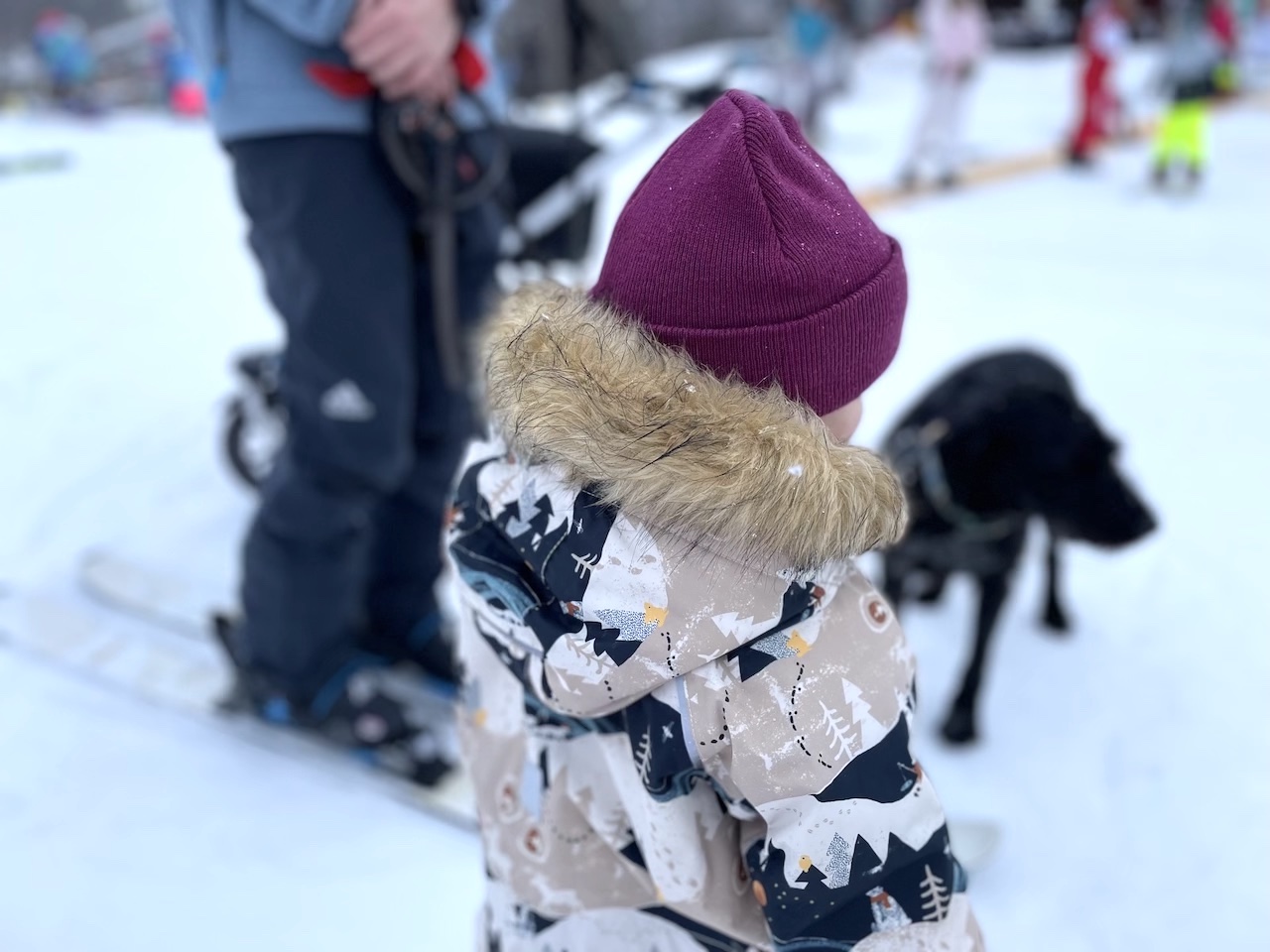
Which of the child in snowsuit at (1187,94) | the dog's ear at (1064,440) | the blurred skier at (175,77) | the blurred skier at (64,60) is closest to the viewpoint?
the dog's ear at (1064,440)

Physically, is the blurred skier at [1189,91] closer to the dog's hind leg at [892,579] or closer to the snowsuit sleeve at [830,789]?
the dog's hind leg at [892,579]

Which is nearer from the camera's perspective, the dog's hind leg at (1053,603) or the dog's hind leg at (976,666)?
the dog's hind leg at (976,666)

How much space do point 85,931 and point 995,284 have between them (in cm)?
399

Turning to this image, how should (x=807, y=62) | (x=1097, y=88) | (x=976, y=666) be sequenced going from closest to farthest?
(x=976, y=666) < (x=1097, y=88) < (x=807, y=62)

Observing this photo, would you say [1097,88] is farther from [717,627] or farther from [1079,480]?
[717,627]

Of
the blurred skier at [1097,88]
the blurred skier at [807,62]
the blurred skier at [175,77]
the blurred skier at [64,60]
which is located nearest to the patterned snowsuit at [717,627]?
the blurred skier at [1097,88]

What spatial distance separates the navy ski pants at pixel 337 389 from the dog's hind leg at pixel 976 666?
40.2 inches

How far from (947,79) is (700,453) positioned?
603 cm

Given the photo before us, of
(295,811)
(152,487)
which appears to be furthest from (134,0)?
(295,811)

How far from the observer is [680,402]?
69cm

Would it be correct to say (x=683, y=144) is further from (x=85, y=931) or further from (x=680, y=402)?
(x=85, y=931)

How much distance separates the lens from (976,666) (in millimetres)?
1721

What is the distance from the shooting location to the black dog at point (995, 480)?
1556 mm

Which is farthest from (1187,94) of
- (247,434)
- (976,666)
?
(247,434)
